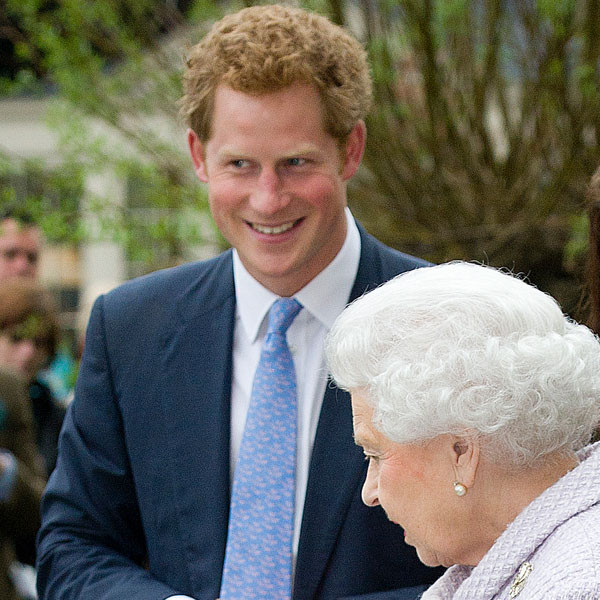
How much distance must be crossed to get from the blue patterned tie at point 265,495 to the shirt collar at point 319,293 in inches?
5.2

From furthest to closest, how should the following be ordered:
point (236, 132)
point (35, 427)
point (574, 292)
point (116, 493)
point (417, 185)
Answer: point (417, 185)
point (574, 292)
point (35, 427)
point (116, 493)
point (236, 132)

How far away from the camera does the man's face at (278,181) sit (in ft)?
7.50

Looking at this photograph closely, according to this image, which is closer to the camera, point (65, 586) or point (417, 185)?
point (65, 586)

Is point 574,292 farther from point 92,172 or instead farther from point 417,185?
point 92,172

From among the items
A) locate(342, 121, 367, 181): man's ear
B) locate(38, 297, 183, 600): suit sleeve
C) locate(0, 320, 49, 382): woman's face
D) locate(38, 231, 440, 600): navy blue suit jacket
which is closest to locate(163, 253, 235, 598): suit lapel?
locate(38, 231, 440, 600): navy blue suit jacket

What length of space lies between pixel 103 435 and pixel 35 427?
220 centimetres

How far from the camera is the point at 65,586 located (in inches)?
94.0

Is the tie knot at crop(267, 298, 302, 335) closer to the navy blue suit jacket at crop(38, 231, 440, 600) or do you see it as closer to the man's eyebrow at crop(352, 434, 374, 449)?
the navy blue suit jacket at crop(38, 231, 440, 600)

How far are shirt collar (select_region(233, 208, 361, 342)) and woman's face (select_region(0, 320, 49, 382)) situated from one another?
2.22m

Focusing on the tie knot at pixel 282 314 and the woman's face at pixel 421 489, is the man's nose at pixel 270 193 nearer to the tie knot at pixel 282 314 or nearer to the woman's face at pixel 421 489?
the tie knot at pixel 282 314

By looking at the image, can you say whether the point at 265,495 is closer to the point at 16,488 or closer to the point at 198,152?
the point at 198,152

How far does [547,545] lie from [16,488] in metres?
2.48

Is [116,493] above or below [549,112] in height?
below

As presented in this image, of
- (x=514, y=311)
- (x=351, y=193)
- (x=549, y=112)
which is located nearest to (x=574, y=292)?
(x=549, y=112)
